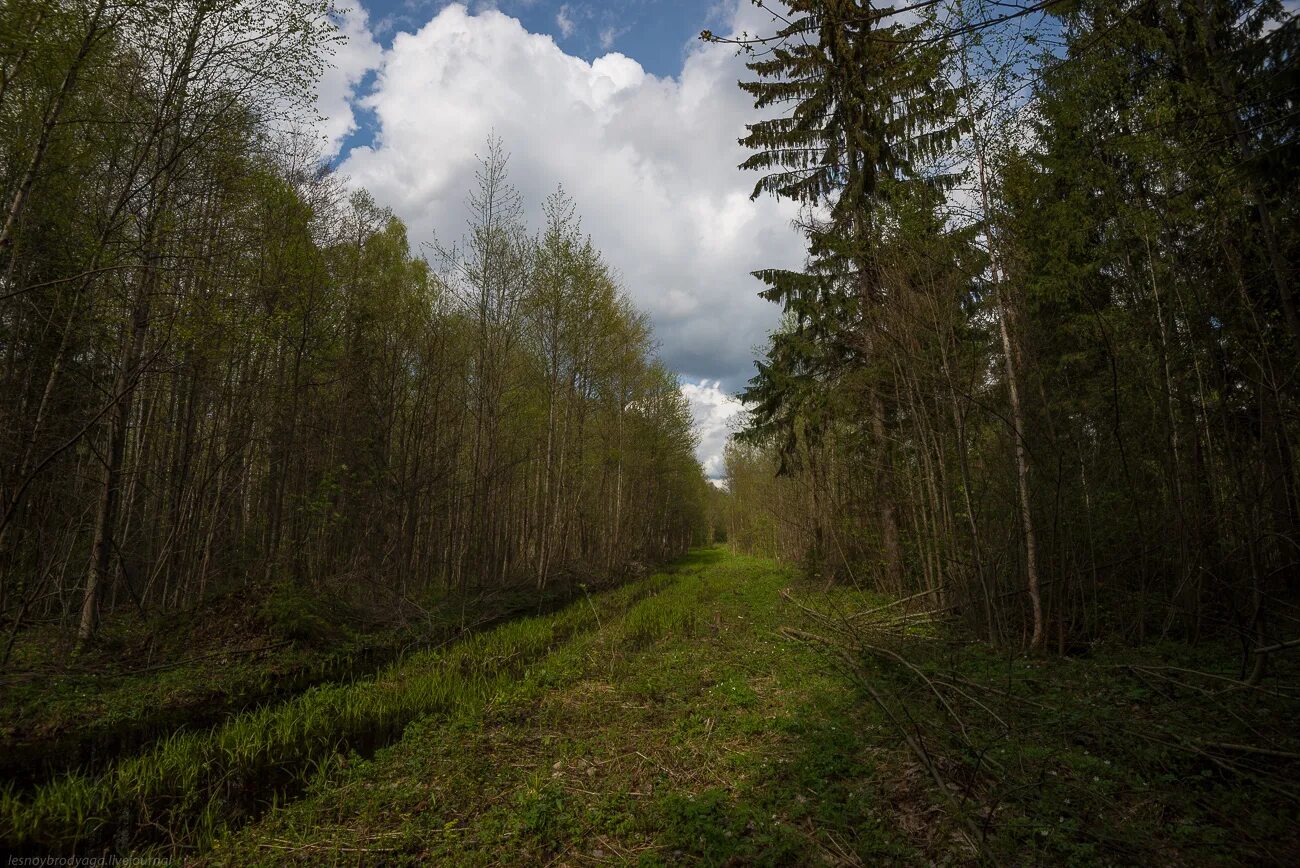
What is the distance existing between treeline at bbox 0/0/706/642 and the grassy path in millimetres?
3593

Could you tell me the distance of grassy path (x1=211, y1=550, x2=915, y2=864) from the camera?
10.6ft

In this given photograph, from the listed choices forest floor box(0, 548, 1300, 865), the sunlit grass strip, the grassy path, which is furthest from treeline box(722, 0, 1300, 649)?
the sunlit grass strip

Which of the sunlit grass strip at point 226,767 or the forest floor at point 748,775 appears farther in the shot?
the sunlit grass strip at point 226,767

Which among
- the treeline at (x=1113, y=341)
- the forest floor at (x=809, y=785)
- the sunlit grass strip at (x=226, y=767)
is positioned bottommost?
the sunlit grass strip at (x=226, y=767)

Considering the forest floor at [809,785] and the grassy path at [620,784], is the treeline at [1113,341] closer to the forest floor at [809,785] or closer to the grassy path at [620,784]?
the forest floor at [809,785]

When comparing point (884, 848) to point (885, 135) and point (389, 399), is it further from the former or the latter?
point (389, 399)

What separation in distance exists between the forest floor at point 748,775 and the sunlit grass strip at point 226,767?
0.08 ft

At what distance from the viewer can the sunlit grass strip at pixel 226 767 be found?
12.2 ft

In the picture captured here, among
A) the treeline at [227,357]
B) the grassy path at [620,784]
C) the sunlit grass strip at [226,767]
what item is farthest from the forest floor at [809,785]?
the treeline at [227,357]

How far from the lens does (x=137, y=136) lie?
732 cm

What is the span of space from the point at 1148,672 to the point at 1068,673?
675 millimetres

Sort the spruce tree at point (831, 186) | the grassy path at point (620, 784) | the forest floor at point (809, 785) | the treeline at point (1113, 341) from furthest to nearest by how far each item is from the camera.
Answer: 1. the spruce tree at point (831, 186)
2. the treeline at point (1113, 341)
3. the grassy path at point (620, 784)
4. the forest floor at point (809, 785)

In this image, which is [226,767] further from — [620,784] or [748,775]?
[748,775]

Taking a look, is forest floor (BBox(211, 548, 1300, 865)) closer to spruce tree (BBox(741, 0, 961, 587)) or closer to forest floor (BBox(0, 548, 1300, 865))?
forest floor (BBox(0, 548, 1300, 865))
